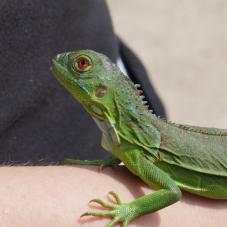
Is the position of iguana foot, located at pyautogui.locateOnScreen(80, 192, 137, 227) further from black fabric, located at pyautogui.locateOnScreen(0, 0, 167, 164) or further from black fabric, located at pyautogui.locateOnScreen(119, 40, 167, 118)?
black fabric, located at pyautogui.locateOnScreen(119, 40, 167, 118)

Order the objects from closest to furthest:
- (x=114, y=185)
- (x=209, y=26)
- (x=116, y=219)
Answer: (x=116, y=219) → (x=114, y=185) → (x=209, y=26)

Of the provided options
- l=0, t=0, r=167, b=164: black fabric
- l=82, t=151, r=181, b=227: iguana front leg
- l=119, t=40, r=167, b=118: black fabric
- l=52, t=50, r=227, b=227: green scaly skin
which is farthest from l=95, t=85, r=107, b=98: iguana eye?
l=119, t=40, r=167, b=118: black fabric

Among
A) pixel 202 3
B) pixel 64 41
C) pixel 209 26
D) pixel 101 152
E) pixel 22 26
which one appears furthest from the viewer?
pixel 202 3

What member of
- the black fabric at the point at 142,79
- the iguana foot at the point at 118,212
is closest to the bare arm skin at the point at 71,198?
the iguana foot at the point at 118,212

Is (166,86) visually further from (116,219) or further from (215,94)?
(116,219)

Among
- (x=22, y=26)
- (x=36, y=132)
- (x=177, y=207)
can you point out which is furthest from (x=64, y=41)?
(x=177, y=207)
